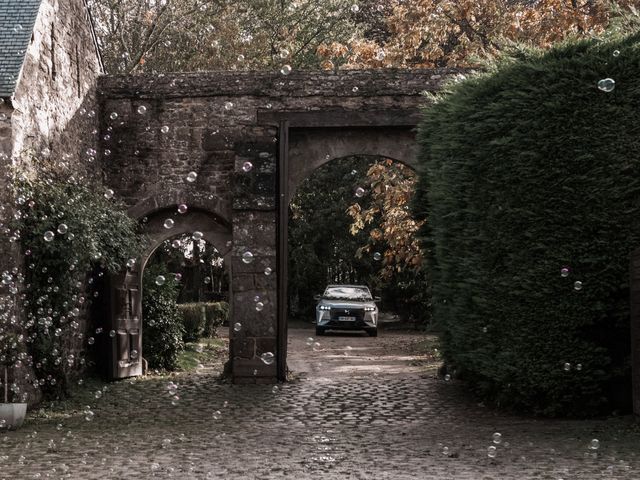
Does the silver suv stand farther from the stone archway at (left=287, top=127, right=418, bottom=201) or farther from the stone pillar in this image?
the stone pillar

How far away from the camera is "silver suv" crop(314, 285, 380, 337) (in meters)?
24.5

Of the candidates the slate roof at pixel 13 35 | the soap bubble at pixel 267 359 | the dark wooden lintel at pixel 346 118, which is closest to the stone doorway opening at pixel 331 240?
the dark wooden lintel at pixel 346 118

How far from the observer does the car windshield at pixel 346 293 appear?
81.5ft

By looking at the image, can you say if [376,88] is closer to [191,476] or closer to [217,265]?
[191,476]

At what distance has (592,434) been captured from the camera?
813 centimetres

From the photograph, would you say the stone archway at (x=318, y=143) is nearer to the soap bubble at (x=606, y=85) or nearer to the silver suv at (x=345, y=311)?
the soap bubble at (x=606, y=85)

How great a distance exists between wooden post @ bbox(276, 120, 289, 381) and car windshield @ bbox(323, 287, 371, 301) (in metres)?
11.1

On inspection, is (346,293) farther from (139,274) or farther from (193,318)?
(139,274)

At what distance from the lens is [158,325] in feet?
49.8

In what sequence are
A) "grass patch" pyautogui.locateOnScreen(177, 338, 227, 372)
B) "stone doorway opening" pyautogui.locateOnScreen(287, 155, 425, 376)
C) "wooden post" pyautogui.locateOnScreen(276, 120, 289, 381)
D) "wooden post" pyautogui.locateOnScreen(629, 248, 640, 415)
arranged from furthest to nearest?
"stone doorway opening" pyautogui.locateOnScreen(287, 155, 425, 376) → "grass patch" pyautogui.locateOnScreen(177, 338, 227, 372) → "wooden post" pyautogui.locateOnScreen(276, 120, 289, 381) → "wooden post" pyautogui.locateOnScreen(629, 248, 640, 415)

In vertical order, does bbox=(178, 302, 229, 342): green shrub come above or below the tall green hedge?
below

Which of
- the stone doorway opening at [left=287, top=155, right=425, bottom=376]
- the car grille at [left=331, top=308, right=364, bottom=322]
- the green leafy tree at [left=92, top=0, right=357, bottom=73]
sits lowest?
the car grille at [left=331, top=308, right=364, bottom=322]

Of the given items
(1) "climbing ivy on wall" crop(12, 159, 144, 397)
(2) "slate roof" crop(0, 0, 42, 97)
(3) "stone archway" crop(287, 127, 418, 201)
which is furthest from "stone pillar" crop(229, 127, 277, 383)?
(2) "slate roof" crop(0, 0, 42, 97)

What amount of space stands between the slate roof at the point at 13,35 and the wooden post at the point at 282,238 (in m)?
3.86
